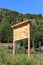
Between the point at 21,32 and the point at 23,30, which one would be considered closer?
the point at 23,30

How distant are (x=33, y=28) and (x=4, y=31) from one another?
7947 millimetres

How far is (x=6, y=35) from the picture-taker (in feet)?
154

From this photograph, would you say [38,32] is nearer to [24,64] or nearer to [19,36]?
[19,36]

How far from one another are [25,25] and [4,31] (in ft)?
127

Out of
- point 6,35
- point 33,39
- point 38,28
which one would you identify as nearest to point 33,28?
point 38,28

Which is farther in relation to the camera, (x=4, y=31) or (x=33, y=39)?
(x=4, y=31)

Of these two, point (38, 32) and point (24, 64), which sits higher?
point (38, 32)

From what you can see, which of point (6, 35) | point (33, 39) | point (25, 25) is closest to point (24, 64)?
point (25, 25)

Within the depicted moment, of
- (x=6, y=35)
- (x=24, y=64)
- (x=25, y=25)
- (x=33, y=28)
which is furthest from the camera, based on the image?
(x=6, y=35)

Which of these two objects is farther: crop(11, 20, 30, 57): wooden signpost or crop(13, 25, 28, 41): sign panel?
crop(13, 25, 28, 41): sign panel

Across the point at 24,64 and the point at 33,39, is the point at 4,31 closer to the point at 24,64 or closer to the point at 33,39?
the point at 33,39

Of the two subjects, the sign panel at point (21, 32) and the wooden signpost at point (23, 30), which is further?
the sign panel at point (21, 32)

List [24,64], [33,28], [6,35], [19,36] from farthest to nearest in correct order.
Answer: [6,35], [33,28], [19,36], [24,64]

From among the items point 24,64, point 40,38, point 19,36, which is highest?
point 40,38
